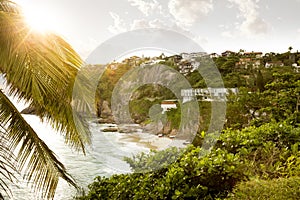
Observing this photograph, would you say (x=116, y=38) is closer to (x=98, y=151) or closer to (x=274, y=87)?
(x=274, y=87)

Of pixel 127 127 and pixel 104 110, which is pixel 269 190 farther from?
pixel 127 127

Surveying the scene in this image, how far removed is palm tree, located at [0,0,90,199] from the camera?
2.59 meters

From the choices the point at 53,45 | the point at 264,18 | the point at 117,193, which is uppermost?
the point at 264,18

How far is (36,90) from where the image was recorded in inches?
101

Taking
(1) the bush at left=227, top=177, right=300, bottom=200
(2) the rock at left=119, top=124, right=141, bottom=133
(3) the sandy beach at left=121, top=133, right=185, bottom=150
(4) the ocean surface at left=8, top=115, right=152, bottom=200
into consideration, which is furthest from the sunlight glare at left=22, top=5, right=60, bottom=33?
(2) the rock at left=119, top=124, right=141, bottom=133

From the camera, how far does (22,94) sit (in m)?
3.34

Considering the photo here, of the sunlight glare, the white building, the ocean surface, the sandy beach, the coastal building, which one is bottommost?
the ocean surface

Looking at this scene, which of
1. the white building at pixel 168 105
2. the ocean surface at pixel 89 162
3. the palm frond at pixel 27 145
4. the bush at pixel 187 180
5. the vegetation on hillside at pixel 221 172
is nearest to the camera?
the palm frond at pixel 27 145

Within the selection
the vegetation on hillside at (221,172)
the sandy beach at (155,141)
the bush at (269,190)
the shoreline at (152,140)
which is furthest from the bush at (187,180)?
the shoreline at (152,140)

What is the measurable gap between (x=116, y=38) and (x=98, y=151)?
13.0 metres

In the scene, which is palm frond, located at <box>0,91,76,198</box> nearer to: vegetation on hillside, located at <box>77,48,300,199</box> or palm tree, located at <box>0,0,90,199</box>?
palm tree, located at <box>0,0,90,199</box>

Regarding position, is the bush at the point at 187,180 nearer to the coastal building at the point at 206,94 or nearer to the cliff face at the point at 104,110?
the cliff face at the point at 104,110

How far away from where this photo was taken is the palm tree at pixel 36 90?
2.59 m

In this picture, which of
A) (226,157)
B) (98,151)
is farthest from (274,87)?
(98,151)
